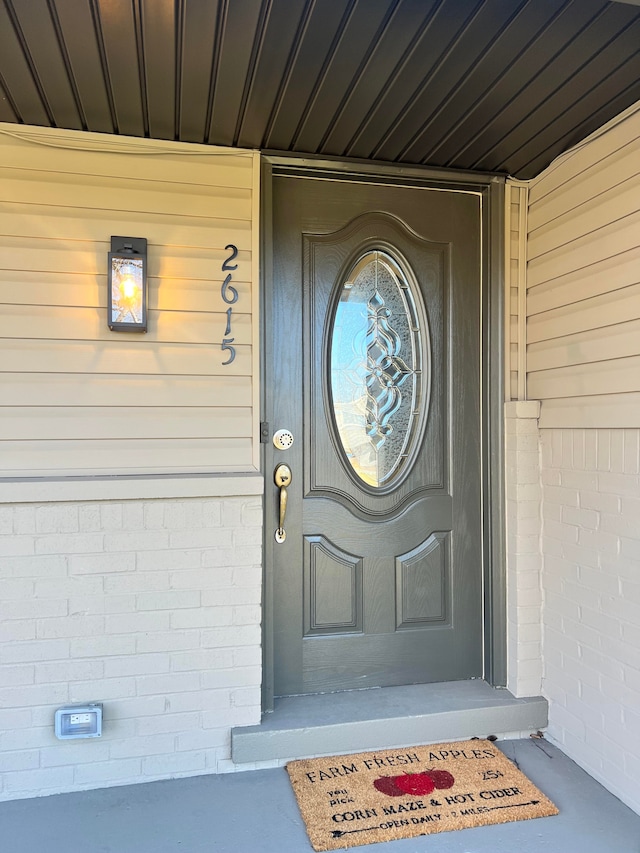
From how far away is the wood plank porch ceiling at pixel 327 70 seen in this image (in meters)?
1.60

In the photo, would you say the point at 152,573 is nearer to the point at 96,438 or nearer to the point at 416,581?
the point at 96,438

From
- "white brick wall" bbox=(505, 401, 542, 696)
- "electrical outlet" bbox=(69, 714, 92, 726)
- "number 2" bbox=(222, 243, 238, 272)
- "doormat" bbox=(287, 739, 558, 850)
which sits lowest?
"doormat" bbox=(287, 739, 558, 850)

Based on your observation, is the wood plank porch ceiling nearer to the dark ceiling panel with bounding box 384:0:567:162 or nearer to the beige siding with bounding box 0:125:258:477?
the dark ceiling panel with bounding box 384:0:567:162

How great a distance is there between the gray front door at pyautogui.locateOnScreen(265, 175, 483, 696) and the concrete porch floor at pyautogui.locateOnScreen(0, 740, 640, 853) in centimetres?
49

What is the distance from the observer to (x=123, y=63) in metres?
1.79

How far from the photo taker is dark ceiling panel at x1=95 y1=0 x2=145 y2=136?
5.21 feet

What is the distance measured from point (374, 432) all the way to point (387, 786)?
52.2 inches

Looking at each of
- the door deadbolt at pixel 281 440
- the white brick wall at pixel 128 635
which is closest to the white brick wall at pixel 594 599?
the door deadbolt at pixel 281 440

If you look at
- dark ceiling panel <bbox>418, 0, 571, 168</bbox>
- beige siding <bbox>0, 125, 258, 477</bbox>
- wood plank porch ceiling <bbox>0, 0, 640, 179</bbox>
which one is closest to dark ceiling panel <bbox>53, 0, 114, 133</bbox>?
wood plank porch ceiling <bbox>0, 0, 640, 179</bbox>

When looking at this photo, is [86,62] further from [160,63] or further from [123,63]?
[160,63]

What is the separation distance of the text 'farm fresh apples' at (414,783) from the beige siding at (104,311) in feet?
4.05

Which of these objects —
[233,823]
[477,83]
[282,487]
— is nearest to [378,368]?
[282,487]

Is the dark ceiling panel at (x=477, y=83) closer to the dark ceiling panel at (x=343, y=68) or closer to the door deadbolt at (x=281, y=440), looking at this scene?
the dark ceiling panel at (x=343, y=68)

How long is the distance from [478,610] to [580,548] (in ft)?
1.90
